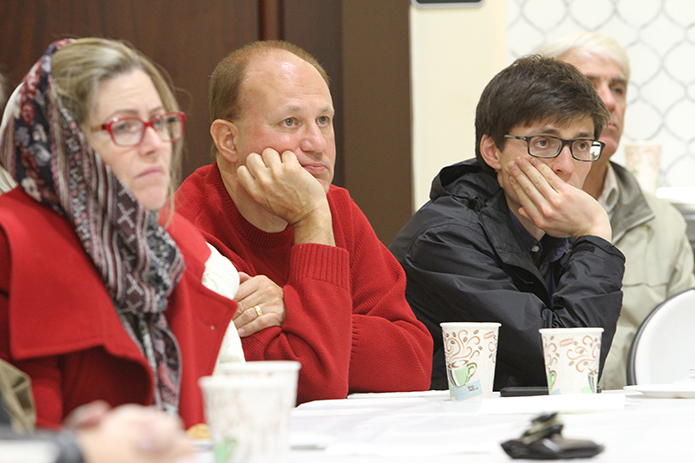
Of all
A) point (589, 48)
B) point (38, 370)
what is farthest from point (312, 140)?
point (589, 48)

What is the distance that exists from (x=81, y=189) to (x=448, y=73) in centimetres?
201

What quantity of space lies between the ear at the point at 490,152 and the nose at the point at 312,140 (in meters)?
0.55

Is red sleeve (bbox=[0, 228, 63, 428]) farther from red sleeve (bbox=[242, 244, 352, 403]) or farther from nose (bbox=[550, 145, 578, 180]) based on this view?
nose (bbox=[550, 145, 578, 180])

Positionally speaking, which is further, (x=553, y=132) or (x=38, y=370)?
(x=553, y=132)

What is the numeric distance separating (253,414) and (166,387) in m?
0.43

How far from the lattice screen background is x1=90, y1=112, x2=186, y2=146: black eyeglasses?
2430 millimetres

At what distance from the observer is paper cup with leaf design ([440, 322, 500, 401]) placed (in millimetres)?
1425

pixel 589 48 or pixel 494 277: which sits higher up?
pixel 589 48

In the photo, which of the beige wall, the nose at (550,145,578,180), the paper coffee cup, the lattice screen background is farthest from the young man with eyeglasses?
the lattice screen background

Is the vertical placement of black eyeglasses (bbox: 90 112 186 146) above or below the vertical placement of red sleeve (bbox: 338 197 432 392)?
above

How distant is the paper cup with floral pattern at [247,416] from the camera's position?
2.48 feet

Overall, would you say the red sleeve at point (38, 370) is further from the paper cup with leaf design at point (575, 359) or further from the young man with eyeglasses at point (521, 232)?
the young man with eyeglasses at point (521, 232)

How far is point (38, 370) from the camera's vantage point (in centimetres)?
104

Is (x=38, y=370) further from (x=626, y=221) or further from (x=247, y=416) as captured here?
(x=626, y=221)
